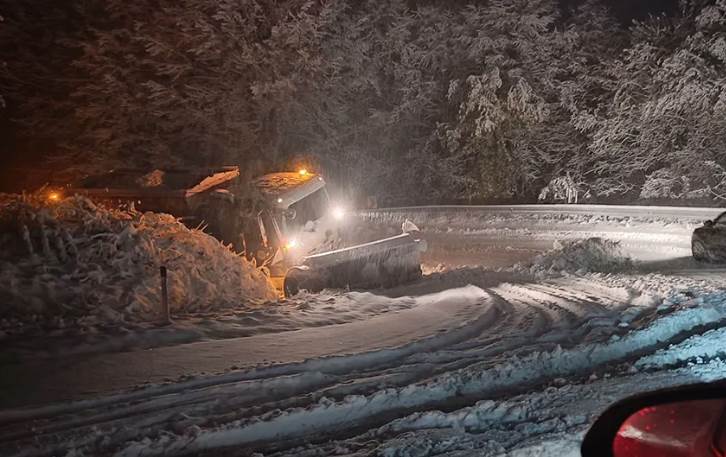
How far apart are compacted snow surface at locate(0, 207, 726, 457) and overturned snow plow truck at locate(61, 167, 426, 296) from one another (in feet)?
2.53

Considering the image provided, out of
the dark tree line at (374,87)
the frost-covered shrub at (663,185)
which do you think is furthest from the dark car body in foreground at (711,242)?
the frost-covered shrub at (663,185)

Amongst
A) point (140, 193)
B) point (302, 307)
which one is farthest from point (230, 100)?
point (302, 307)

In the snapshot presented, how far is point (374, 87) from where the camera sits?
104 ft

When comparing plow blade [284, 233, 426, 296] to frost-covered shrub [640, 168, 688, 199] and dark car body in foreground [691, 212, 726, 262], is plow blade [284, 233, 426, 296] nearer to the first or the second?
dark car body in foreground [691, 212, 726, 262]

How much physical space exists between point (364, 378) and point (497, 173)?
82.1 ft

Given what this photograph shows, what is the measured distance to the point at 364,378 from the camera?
255 inches

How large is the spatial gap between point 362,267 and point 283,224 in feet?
6.46

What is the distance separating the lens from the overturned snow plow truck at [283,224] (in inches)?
472

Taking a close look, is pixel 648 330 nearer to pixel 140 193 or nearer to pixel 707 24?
pixel 140 193

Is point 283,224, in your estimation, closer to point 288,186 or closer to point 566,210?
point 288,186

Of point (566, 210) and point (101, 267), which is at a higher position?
point (101, 267)

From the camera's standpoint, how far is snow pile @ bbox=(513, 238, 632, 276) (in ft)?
46.7

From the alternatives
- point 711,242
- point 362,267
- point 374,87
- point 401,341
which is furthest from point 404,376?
point 374,87

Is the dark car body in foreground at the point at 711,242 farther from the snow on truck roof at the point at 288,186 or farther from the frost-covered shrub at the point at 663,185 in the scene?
the frost-covered shrub at the point at 663,185
